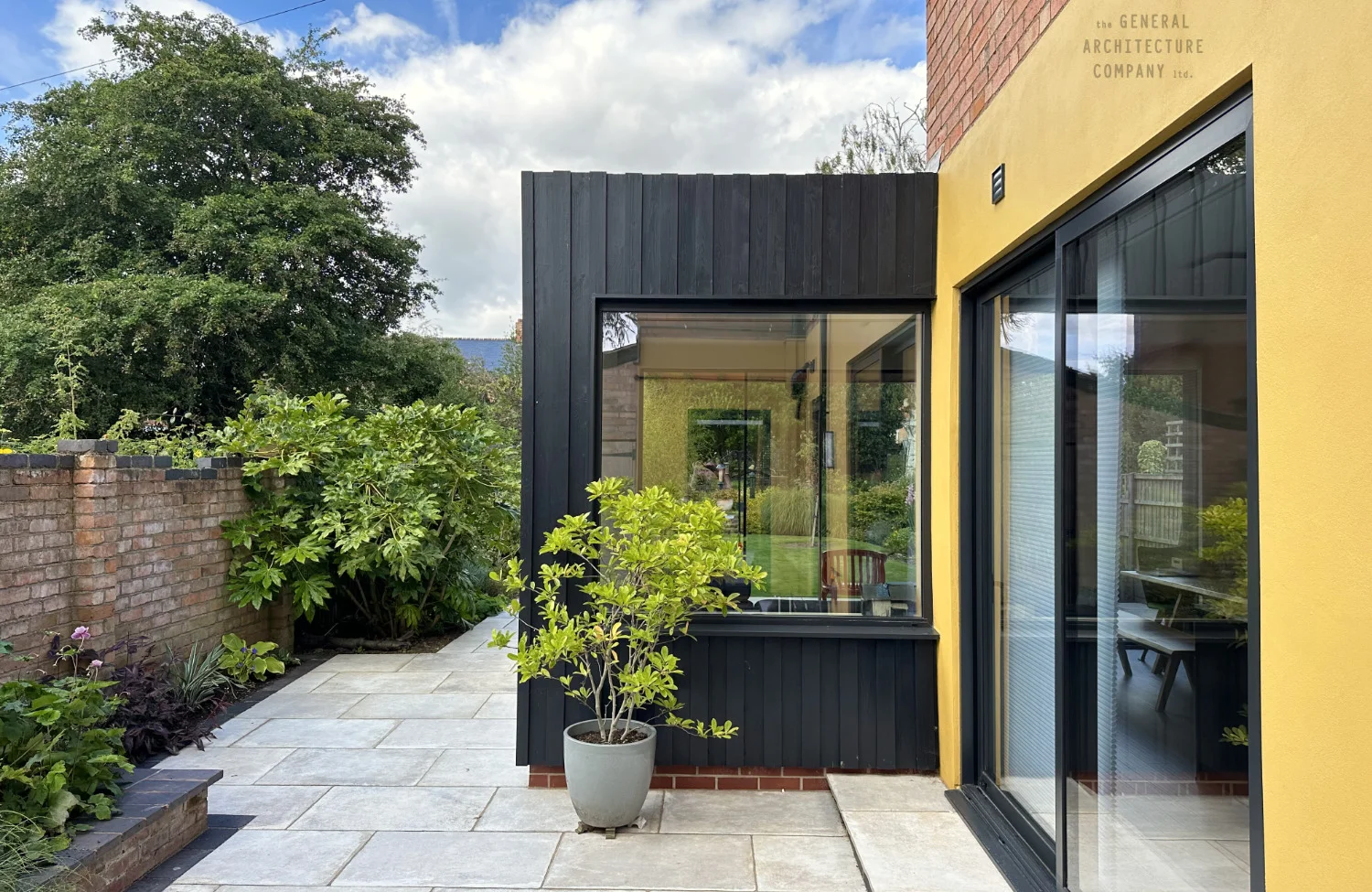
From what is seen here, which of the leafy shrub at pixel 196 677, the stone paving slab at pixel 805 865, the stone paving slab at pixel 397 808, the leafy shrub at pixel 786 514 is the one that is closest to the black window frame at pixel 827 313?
the leafy shrub at pixel 786 514

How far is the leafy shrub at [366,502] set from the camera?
638 centimetres

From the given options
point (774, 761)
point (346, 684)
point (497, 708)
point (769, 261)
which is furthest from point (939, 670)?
point (346, 684)

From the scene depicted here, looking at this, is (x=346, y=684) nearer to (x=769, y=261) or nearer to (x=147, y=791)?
(x=147, y=791)

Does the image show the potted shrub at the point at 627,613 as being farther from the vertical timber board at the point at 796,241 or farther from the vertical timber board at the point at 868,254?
the vertical timber board at the point at 868,254

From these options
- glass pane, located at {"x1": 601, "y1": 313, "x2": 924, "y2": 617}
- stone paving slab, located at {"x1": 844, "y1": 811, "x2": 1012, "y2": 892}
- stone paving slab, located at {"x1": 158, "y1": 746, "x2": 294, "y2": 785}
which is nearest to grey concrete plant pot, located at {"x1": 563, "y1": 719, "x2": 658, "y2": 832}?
stone paving slab, located at {"x1": 844, "y1": 811, "x2": 1012, "y2": 892}

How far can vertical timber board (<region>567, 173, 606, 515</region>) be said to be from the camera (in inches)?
159

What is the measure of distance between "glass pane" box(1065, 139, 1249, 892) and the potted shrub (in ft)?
4.74

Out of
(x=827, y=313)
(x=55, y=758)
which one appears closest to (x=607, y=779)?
(x=55, y=758)

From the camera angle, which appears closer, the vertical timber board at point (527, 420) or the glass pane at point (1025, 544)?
the glass pane at point (1025, 544)

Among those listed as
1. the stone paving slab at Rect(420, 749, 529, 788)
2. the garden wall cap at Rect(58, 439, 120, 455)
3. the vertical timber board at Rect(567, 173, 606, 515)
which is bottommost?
the stone paving slab at Rect(420, 749, 529, 788)

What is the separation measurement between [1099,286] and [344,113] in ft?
62.9

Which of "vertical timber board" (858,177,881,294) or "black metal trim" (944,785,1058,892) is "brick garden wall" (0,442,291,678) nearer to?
"vertical timber board" (858,177,881,294)

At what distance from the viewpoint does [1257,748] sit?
1.72 meters

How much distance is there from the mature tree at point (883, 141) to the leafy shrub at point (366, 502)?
12952 millimetres
